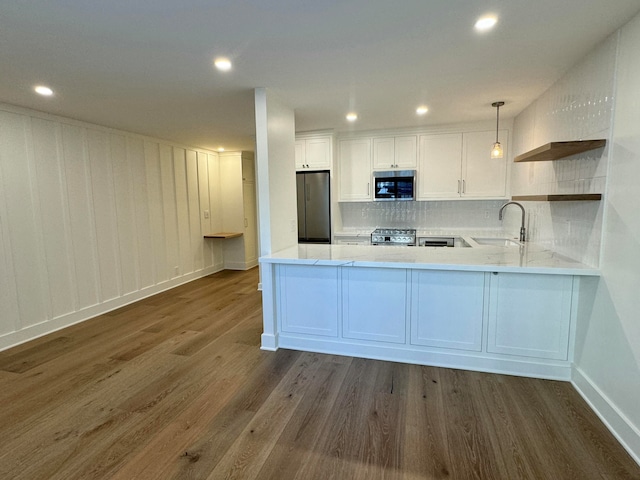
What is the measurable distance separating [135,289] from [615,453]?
5.25m

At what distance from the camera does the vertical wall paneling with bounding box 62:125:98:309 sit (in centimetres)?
386

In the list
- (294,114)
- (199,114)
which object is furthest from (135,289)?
(294,114)

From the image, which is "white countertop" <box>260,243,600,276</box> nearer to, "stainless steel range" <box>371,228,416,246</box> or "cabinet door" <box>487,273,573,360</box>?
"cabinet door" <box>487,273,573,360</box>

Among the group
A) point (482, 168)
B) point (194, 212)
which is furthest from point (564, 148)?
point (194, 212)

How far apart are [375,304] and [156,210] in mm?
3918

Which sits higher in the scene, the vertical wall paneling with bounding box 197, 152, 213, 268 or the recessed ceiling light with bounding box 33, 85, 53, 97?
the recessed ceiling light with bounding box 33, 85, 53, 97

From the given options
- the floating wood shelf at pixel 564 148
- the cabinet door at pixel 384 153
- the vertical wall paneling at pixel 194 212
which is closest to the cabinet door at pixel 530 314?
the floating wood shelf at pixel 564 148

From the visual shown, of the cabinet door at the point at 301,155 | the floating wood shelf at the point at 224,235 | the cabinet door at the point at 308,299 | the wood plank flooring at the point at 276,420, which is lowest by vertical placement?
the wood plank flooring at the point at 276,420

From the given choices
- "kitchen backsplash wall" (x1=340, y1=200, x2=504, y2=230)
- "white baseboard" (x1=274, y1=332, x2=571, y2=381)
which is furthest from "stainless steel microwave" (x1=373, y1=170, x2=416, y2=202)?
"white baseboard" (x1=274, y1=332, x2=571, y2=381)

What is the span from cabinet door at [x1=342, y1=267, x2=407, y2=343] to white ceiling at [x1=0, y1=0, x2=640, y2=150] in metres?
1.64

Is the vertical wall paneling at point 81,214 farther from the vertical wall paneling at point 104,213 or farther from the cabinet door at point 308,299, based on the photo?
the cabinet door at point 308,299

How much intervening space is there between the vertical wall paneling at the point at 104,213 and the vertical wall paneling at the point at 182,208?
1229 millimetres

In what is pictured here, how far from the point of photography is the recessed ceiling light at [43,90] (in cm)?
280

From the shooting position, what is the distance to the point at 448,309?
2680 mm
